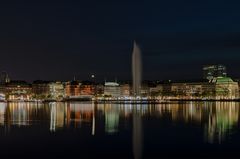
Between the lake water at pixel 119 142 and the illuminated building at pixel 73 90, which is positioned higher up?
the illuminated building at pixel 73 90

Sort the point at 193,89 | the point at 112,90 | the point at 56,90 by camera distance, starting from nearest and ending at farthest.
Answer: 1. the point at 193,89
2. the point at 56,90
3. the point at 112,90

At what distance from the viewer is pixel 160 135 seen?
81.5ft

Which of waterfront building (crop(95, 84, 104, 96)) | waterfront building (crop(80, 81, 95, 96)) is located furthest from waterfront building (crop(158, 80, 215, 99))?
waterfront building (crop(80, 81, 95, 96))

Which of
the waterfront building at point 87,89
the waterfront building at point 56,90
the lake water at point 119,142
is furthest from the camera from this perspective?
the waterfront building at point 87,89

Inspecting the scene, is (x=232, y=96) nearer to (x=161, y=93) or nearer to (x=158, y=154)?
(x=161, y=93)

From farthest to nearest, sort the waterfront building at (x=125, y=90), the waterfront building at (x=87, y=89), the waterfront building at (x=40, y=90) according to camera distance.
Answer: the waterfront building at (x=87, y=89)
the waterfront building at (x=125, y=90)
the waterfront building at (x=40, y=90)

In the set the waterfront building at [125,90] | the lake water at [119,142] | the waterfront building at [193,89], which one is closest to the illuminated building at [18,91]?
the waterfront building at [125,90]

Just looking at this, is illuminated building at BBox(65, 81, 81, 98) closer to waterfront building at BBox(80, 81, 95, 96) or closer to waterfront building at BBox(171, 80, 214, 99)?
waterfront building at BBox(80, 81, 95, 96)

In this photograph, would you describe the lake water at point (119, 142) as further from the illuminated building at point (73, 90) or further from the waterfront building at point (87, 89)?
the waterfront building at point (87, 89)

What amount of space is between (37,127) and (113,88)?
123013 millimetres

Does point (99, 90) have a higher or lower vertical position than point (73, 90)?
lower

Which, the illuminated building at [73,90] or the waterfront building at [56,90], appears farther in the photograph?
the illuminated building at [73,90]

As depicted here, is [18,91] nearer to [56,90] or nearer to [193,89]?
[56,90]

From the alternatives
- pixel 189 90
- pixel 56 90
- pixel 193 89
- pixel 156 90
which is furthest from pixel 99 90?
pixel 193 89
